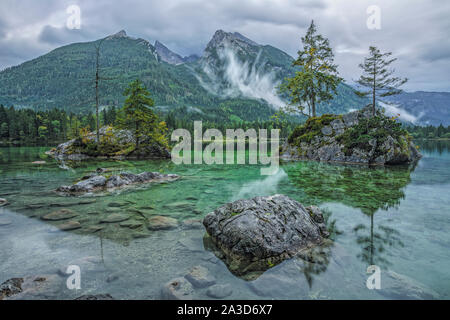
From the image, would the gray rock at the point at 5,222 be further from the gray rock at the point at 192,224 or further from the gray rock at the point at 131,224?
the gray rock at the point at 192,224

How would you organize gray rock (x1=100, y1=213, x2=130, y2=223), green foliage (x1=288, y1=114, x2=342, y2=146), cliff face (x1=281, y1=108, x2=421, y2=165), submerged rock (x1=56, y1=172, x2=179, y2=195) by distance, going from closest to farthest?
gray rock (x1=100, y1=213, x2=130, y2=223)
submerged rock (x1=56, y1=172, x2=179, y2=195)
cliff face (x1=281, y1=108, x2=421, y2=165)
green foliage (x1=288, y1=114, x2=342, y2=146)

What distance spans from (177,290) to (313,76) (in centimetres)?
3848

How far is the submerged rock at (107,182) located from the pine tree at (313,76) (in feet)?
91.9

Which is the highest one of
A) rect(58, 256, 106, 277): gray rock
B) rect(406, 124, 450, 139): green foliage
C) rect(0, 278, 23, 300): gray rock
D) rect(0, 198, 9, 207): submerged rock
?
rect(406, 124, 450, 139): green foliage

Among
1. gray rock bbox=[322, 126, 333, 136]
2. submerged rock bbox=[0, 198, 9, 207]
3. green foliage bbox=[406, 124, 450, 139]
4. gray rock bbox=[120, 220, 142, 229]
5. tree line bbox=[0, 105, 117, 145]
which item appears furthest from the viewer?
green foliage bbox=[406, 124, 450, 139]

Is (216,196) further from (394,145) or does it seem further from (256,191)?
(394,145)

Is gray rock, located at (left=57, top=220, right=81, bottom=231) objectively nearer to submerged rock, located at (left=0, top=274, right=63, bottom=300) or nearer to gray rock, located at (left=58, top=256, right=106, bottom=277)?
gray rock, located at (left=58, top=256, right=106, bottom=277)

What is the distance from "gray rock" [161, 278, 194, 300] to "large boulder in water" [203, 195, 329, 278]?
1280 millimetres

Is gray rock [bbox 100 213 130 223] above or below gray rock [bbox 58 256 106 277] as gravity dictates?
above

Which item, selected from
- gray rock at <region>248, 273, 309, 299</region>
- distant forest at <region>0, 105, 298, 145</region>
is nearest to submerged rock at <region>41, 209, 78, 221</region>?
gray rock at <region>248, 273, 309, 299</region>

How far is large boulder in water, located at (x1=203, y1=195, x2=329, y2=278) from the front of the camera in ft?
21.4
